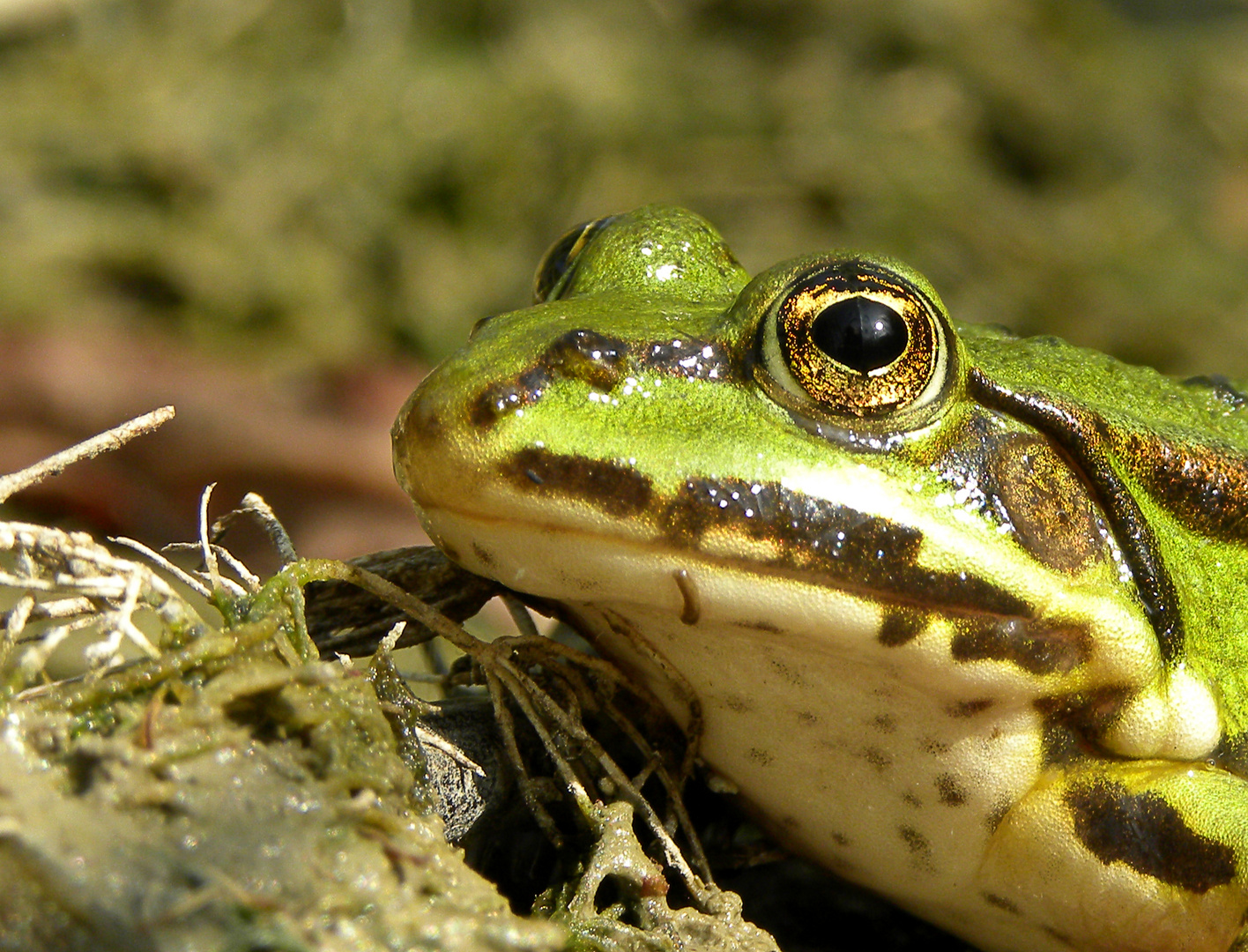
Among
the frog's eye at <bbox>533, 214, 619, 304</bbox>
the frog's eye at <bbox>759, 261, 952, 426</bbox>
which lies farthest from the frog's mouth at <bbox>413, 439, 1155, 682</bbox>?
the frog's eye at <bbox>533, 214, 619, 304</bbox>

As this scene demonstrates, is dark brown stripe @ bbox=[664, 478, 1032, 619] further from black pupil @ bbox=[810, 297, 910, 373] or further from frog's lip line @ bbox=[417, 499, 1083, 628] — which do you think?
black pupil @ bbox=[810, 297, 910, 373]

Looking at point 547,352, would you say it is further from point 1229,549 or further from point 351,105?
point 351,105

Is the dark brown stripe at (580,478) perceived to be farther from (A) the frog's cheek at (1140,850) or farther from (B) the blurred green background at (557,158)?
(B) the blurred green background at (557,158)

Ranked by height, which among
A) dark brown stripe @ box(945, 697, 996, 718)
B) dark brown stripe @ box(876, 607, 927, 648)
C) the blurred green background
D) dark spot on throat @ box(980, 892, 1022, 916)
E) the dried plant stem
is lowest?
dark spot on throat @ box(980, 892, 1022, 916)

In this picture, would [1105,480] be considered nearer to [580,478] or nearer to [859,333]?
[859,333]

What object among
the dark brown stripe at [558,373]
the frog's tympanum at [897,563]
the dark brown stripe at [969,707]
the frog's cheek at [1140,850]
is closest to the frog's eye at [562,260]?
the frog's tympanum at [897,563]

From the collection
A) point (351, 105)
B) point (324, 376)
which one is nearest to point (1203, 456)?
point (324, 376)
